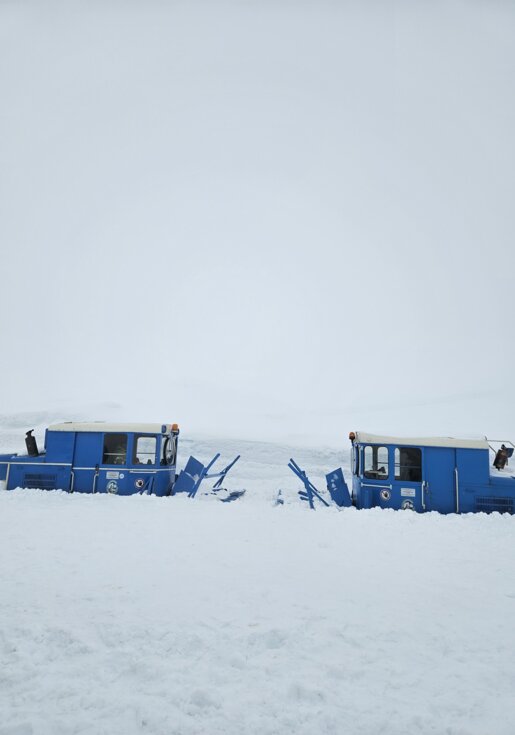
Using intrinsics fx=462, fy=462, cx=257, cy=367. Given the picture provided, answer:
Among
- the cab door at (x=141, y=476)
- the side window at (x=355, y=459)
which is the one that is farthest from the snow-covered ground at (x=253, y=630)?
the cab door at (x=141, y=476)

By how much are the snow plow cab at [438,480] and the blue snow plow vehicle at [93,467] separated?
404 cm

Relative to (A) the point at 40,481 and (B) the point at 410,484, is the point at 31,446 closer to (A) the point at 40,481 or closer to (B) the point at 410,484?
(A) the point at 40,481

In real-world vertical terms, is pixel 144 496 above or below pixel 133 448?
below

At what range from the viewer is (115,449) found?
14.3 metres

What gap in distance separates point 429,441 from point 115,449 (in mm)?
9182

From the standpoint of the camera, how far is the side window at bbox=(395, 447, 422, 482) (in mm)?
12234

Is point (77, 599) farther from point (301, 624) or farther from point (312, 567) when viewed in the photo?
point (312, 567)

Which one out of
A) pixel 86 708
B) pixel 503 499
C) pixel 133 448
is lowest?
pixel 86 708

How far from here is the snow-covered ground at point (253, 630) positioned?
3.51m

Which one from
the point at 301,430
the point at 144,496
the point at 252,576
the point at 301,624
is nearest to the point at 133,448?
the point at 144,496

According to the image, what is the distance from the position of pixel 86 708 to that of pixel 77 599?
2.17m

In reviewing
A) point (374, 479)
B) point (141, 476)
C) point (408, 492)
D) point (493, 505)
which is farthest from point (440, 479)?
point (141, 476)

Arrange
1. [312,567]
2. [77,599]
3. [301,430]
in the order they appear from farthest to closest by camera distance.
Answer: [301,430] < [312,567] < [77,599]

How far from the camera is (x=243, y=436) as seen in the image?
2808 centimetres
